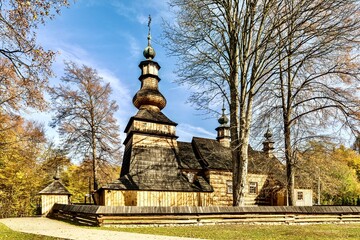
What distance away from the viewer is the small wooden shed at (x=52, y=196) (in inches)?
776

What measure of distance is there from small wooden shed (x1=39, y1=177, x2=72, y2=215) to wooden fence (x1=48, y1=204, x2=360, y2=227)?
502 cm

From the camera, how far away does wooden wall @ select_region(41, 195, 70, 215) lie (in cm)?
1962

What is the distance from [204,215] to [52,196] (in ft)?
43.7

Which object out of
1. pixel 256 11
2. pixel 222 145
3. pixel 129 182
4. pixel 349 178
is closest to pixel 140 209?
pixel 129 182

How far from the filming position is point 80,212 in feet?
46.3

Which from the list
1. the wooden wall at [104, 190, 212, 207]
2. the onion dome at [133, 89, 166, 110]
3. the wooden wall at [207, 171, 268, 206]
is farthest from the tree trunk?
the onion dome at [133, 89, 166, 110]

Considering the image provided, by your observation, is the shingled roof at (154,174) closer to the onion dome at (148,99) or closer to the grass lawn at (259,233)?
the onion dome at (148,99)

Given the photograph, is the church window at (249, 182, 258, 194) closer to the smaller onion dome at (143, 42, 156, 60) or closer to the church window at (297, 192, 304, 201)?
the church window at (297, 192, 304, 201)

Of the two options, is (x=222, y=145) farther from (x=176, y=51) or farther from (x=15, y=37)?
(x=15, y=37)

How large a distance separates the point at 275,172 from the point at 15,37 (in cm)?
2640

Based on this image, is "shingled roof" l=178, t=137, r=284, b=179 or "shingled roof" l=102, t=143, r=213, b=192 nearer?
"shingled roof" l=102, t=143, r=213, b=192

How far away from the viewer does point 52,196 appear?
20.2 m

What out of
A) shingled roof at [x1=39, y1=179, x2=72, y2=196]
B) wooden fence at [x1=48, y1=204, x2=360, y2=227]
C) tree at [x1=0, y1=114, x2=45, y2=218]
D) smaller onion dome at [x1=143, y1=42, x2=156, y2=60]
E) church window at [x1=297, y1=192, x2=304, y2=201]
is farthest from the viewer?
church window at [x1=297, y1=192, x2=304, y2=201]

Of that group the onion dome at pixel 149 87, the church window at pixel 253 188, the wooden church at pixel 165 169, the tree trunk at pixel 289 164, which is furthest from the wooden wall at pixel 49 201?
the church window at pixel 253 188
